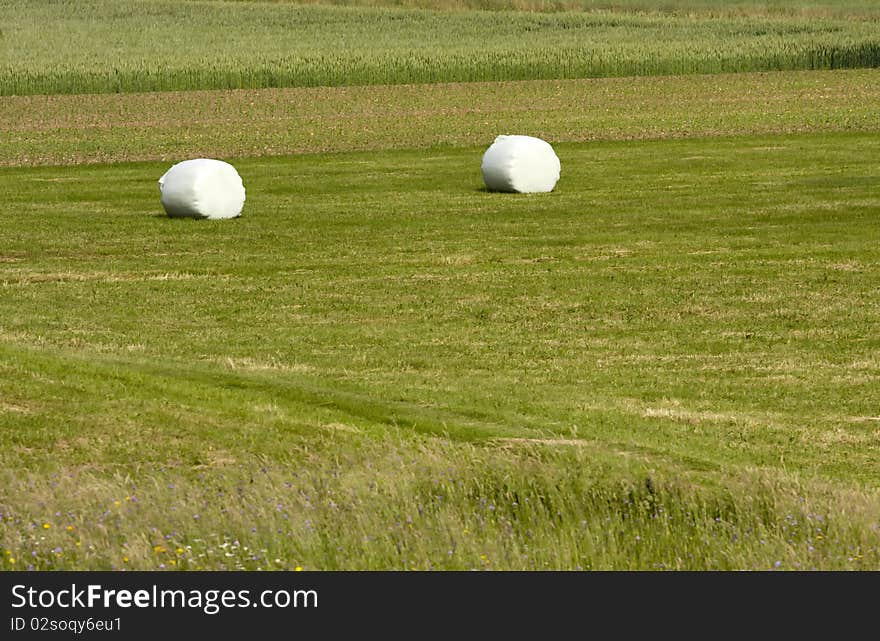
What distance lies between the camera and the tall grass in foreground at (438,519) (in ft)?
37.2

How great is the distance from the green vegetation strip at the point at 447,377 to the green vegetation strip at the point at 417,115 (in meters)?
11.3

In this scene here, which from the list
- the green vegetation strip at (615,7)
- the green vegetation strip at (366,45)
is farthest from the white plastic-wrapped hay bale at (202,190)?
the green vegetation strip at (615,7)

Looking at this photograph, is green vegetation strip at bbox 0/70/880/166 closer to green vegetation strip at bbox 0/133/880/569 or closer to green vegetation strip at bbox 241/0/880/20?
green vegetation strip at bbox 0/133/880/569

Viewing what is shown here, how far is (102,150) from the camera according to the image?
1996 inches

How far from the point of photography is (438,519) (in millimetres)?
12266

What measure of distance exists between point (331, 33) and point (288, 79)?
88.9ft

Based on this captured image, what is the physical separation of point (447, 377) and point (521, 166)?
767 inches

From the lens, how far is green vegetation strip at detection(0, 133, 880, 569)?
476 inches

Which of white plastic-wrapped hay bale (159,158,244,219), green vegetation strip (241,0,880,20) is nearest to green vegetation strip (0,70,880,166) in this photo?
white plastic-wrapped hay bale (159,158,244,219)

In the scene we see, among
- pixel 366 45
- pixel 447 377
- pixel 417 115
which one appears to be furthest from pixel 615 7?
pixel 447 377

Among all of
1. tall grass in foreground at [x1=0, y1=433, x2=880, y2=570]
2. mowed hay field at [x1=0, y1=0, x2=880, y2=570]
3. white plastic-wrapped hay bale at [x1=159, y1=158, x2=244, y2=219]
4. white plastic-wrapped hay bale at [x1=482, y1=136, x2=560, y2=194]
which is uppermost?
white plastic-wrapped hay bale at [x1=482, y1=136, x2=560, y2=194]

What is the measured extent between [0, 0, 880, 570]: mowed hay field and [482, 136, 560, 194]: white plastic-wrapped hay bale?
685 mm

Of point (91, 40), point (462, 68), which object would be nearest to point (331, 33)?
point (91, 40)
